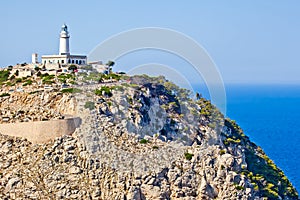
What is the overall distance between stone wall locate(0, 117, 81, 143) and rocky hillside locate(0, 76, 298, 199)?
0.61 metres

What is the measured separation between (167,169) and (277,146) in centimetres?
6428

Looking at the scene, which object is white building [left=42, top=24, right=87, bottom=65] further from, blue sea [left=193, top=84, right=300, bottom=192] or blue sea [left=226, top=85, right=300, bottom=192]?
blue sea [left=226, top=85, right=300, bottom=192]

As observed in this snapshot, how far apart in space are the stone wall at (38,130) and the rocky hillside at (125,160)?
61 cm

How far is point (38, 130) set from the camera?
52.8 m

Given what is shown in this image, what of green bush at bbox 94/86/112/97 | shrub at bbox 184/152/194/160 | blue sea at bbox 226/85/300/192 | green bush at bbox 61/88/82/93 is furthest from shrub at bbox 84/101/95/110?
blue sea at bbox 226/85/300/192

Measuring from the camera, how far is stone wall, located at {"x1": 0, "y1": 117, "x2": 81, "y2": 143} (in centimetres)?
5281

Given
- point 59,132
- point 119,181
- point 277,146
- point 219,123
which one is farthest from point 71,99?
point 277,146

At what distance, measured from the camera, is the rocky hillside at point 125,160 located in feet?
166

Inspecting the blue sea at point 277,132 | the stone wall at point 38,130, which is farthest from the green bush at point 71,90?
the blue sea at point 277,132

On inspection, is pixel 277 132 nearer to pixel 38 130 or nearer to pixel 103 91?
pixel 103 91

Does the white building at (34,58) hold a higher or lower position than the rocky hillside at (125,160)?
higher

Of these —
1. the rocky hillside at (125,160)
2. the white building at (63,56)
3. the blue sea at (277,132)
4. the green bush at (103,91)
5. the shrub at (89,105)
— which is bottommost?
the rocky hillside at (125,160)

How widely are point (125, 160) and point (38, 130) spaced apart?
7195 mm

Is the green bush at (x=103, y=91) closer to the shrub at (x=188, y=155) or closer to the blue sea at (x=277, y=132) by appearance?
the shrub at (x=188, y=155)
